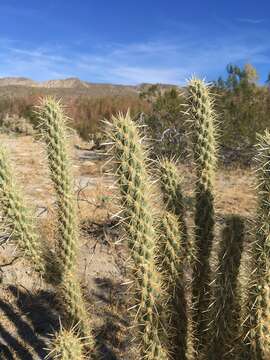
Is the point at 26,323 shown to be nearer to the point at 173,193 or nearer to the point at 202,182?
the point at 173,193

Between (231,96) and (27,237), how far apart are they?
29.6ft

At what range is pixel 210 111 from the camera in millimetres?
2688

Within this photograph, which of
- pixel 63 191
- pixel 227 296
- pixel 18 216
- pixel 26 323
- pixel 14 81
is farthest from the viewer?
pixel 14 81

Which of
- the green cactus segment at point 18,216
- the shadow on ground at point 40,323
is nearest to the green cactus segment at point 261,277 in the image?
the green cactus segment at point 18,216

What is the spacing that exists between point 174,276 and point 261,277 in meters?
0.63

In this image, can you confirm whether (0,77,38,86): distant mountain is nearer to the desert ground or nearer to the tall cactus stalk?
the desert ground

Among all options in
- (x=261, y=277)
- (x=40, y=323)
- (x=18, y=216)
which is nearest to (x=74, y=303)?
(x=18, y=216)

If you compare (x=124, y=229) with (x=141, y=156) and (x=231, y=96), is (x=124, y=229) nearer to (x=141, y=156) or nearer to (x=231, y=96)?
(x=141, y=156)

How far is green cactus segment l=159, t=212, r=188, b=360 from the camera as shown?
2.45 m

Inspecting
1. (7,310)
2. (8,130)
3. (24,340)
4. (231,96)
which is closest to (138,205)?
(24,340)

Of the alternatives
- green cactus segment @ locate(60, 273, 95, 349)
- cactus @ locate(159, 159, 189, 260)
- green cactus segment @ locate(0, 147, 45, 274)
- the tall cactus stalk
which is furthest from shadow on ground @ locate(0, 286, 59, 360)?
cactus @ locate(159, 159, 189, 260)

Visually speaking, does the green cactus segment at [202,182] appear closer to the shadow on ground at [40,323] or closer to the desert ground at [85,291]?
the desert ground at [85,291]

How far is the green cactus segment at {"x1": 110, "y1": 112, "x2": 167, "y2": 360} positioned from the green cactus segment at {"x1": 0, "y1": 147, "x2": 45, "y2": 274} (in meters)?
0.68

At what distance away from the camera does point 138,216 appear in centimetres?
205
